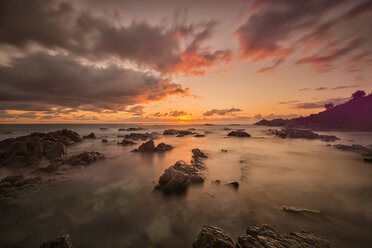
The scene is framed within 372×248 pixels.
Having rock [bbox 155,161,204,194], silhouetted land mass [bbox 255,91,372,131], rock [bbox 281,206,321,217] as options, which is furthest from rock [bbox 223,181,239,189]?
silhouetted land mass [bbox 255,91,372,131]

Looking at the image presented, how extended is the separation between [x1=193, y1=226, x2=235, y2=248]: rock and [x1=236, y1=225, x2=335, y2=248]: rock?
0.50 metres

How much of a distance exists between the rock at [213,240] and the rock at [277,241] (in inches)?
19.5

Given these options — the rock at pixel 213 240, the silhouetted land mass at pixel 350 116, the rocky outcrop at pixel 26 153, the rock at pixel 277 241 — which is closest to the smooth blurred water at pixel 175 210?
the rock at pixel 277 241

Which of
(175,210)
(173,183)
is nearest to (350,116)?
(173,183)

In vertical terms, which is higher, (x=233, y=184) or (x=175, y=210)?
(x=233, y=184)

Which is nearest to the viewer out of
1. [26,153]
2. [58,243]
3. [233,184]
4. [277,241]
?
A: [58,243]

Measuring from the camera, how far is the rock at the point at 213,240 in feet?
12.1

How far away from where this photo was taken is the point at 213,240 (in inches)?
150

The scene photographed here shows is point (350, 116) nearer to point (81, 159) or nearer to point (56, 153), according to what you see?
point (81, 159)

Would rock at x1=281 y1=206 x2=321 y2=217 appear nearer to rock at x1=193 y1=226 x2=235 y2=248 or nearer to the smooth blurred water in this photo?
the smooth blurred water

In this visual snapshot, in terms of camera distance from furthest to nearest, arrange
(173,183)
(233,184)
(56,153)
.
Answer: (56,153)
(233,184)
(173,183)

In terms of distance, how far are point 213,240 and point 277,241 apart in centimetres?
198

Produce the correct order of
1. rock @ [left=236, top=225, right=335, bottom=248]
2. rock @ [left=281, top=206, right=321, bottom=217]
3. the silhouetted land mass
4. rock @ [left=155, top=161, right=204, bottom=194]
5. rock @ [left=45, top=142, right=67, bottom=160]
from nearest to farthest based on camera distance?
1. rock @ [left=236, top=225, right=335, bottom=248]
2. rock @ [left=281, top=206, right=321, bottom=217]
3. rock @ [left=155, top=161, right=204, bottom=194]
4. rock @ [left=45, top=142, right=67, bottom=160]
5. the silhouetted land mass

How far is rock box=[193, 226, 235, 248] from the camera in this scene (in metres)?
3.68
